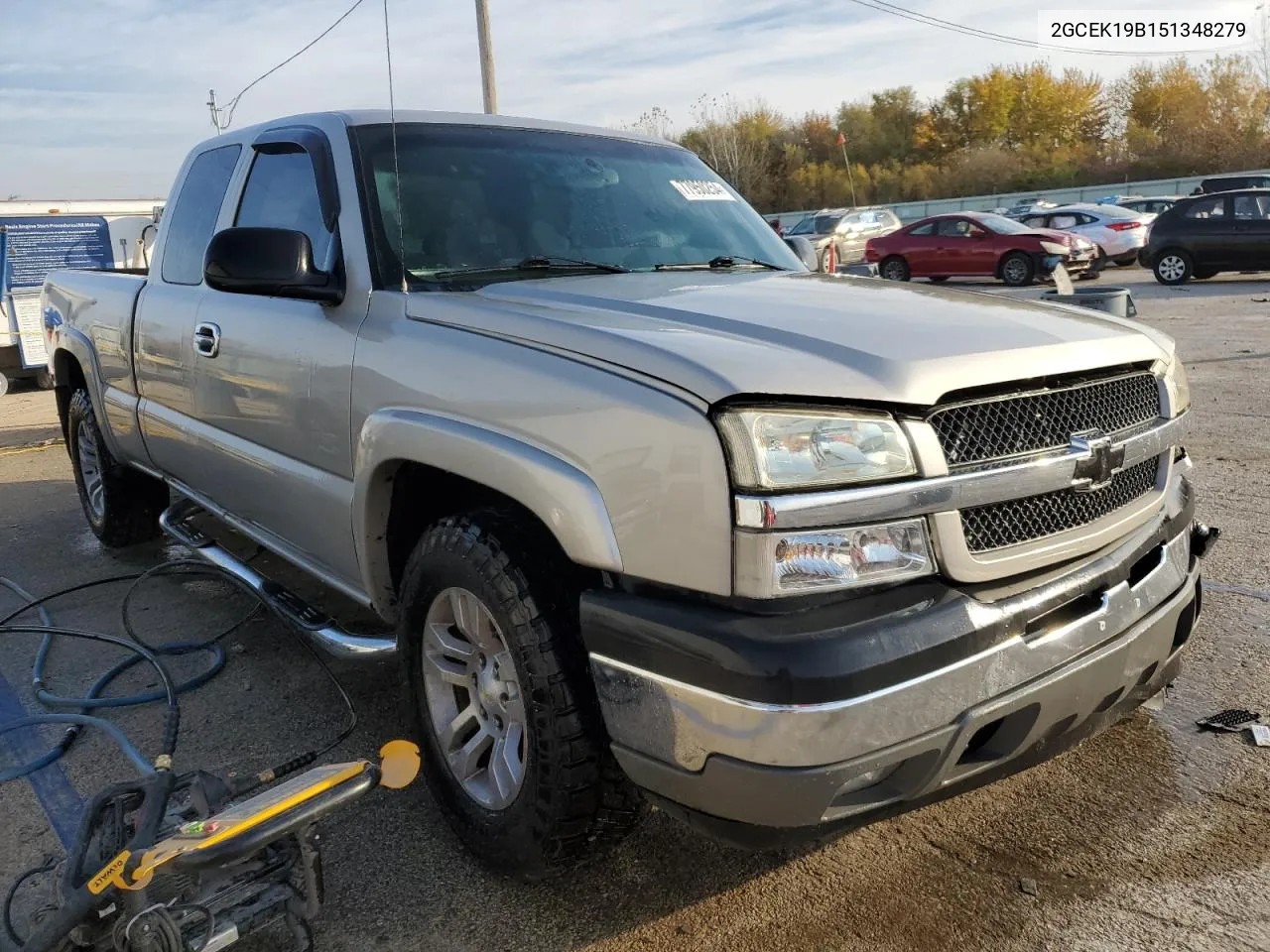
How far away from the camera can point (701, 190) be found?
3787 mm

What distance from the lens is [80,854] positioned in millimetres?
2217

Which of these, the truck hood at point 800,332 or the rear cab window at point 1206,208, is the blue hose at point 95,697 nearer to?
the truck hood at point 800,332

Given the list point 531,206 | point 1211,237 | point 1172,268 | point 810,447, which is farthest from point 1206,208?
point 810,447

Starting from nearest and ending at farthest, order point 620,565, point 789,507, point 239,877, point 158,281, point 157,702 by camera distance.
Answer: point 789,507 → point 620,565 → point 239,877 → point 157,702 → point 158,281

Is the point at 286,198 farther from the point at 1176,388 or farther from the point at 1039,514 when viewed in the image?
the point at 1176,388

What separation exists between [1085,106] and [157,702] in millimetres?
62208

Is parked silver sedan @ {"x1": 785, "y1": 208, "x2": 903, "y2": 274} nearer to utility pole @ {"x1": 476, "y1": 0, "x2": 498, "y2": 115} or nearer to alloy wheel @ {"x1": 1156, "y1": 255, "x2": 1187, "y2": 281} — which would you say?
alloy wheel @ {"x1": 1156, "y1": 255, "x2": 1187, "y2": 281}

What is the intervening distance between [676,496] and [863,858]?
1.25m

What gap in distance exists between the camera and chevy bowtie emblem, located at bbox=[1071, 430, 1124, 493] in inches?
84.5

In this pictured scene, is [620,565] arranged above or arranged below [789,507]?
below

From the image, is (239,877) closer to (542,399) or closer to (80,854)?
(80,854)

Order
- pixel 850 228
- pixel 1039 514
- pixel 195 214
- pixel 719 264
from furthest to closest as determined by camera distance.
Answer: pixel 850 228, pixel 195 214, pixel 719 264, pixel 1039 514

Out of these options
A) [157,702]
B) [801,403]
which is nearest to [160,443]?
[157,702]

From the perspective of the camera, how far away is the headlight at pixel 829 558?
6.08ft
